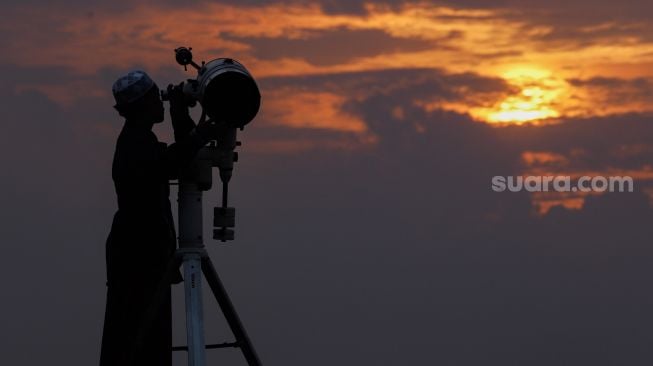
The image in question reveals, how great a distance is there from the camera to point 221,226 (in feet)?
37.3

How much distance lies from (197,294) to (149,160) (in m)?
1.30

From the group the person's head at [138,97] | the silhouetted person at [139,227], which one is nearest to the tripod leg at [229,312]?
the silhouetted person at [139,227]

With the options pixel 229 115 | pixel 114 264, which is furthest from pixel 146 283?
pixel 229 115

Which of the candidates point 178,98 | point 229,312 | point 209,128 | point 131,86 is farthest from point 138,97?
point 229,312

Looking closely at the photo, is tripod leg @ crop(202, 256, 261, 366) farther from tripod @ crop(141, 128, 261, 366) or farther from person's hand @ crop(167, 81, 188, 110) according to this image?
person's hand @ crop(167, 81, 188, 110)

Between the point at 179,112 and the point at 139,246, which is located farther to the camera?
the point at 139,246

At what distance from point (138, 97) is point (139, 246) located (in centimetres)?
138

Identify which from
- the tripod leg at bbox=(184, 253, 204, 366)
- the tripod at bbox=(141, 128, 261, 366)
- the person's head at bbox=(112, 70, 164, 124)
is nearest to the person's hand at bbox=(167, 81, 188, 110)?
the person's head at bbox=(112, 70, 164, 124)

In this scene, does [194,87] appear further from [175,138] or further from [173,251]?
[173,251]

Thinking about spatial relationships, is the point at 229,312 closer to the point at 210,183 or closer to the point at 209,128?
Answer: the point at 210,183

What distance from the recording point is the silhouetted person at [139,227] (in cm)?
1148

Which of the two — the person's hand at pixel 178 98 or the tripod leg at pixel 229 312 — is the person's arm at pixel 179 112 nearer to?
the person's hand at pixel 178 98

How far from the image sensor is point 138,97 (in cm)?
1163

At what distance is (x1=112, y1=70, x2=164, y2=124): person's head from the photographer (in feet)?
38.0
